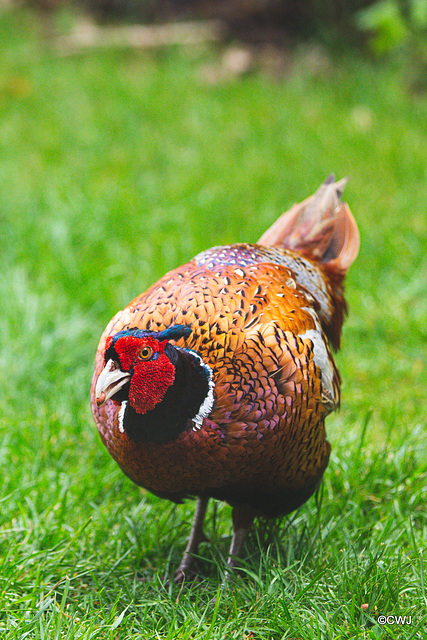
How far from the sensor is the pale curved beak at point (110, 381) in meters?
1.93

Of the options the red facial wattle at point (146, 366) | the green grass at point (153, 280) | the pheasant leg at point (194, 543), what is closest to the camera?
the red facial wattle at point (146, 366)

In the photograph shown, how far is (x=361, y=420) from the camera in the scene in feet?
11.0

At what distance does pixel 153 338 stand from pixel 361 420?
5.78 ft

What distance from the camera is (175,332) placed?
2.01 m

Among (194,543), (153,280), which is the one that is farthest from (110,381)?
(153,280)

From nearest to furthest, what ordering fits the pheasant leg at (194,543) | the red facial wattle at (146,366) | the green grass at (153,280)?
the red facial wattle at (146,366), the green grass at (153,280), the pheasant leg at (194,543)

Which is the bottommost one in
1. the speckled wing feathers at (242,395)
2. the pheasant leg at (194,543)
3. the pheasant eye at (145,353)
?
the pheasant leg at (194,543)

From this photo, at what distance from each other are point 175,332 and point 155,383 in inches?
6.7

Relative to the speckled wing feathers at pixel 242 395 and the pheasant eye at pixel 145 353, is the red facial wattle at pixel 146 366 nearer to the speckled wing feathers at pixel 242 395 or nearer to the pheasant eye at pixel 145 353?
the pheasant eye at pixel 145 353

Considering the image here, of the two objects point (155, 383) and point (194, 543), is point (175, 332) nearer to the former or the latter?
point (155, 383)

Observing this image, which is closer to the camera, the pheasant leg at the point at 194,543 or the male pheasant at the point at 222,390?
the male pheasant at the point at 222,390

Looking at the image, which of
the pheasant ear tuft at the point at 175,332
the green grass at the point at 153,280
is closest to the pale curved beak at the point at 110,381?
the pheasant ear tuft at the point at 175,332

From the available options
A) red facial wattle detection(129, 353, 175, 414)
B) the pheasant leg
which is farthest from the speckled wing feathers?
the pheasant leg

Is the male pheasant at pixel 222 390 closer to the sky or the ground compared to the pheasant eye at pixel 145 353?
closer to the ground
